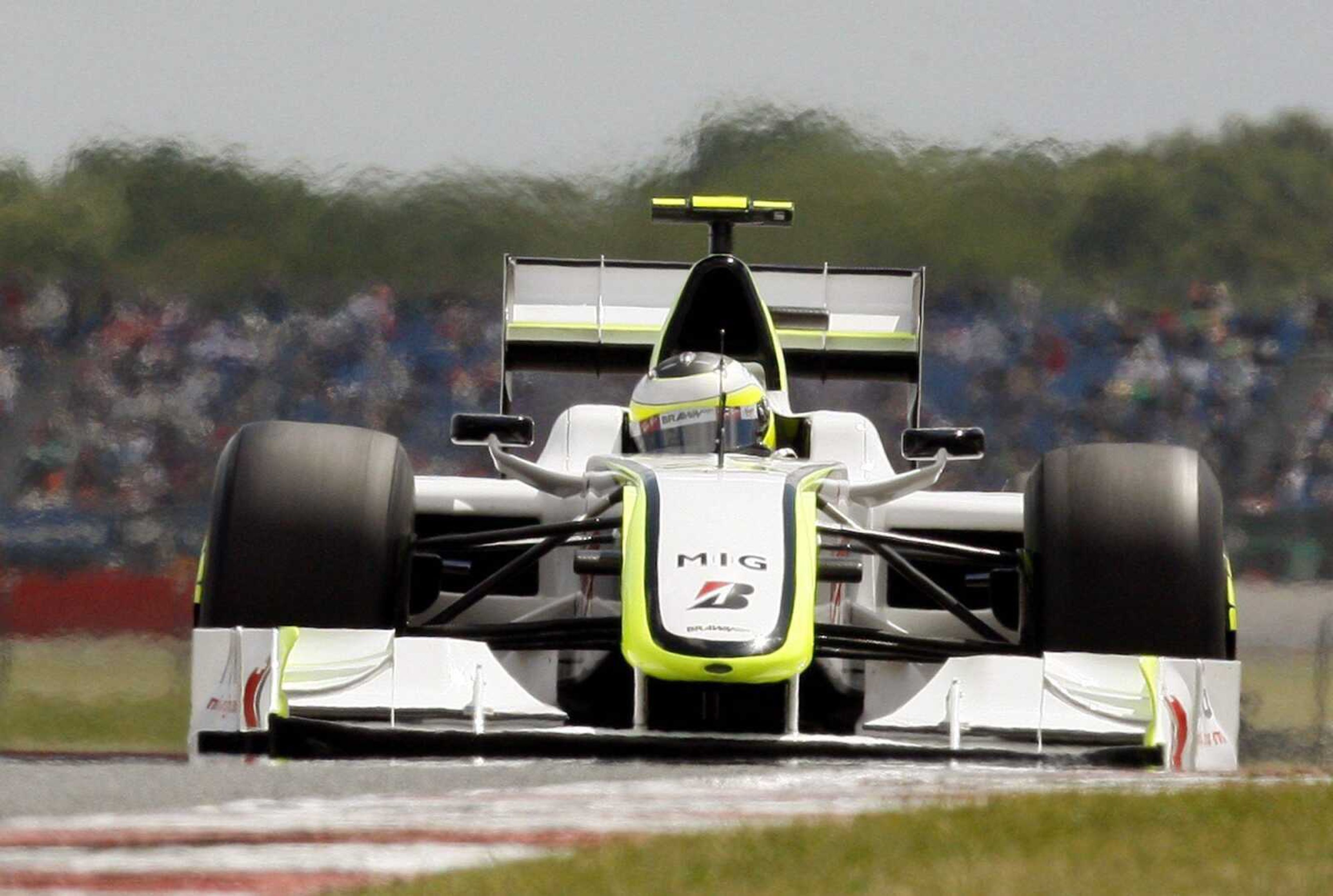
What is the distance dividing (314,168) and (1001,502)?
7.27m

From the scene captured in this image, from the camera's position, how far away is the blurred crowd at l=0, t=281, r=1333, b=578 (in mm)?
13648

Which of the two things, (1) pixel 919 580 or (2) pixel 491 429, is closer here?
(1) pixel 919 580

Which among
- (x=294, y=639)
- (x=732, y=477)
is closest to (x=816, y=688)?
(x=732, y=477)

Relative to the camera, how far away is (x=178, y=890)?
3660 mm

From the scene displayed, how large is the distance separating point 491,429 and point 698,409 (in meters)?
0.69

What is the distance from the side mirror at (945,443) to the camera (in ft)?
26.7

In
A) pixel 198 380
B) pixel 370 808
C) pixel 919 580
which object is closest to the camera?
pixel 370 808

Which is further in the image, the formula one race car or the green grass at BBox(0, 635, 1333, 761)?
the green grass at BBox(0, 635, 1333, 761)

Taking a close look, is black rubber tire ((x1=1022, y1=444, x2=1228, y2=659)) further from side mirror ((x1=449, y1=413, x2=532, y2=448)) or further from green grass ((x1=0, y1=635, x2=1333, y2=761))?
green grass ((x1=0, y1=635, x2=1333, y2=761))

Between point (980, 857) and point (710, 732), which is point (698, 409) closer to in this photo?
point (710, 732)

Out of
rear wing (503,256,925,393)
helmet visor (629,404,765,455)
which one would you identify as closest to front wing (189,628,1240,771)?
helmet visor (629,404,765,455)

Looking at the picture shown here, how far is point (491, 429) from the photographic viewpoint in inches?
322

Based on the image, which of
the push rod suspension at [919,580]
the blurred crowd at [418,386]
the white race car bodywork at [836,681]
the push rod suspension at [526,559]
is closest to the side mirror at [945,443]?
the push rod suspension at [919,580]

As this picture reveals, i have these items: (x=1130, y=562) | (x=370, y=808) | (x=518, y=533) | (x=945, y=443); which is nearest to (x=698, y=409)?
(x=945, y=443)
